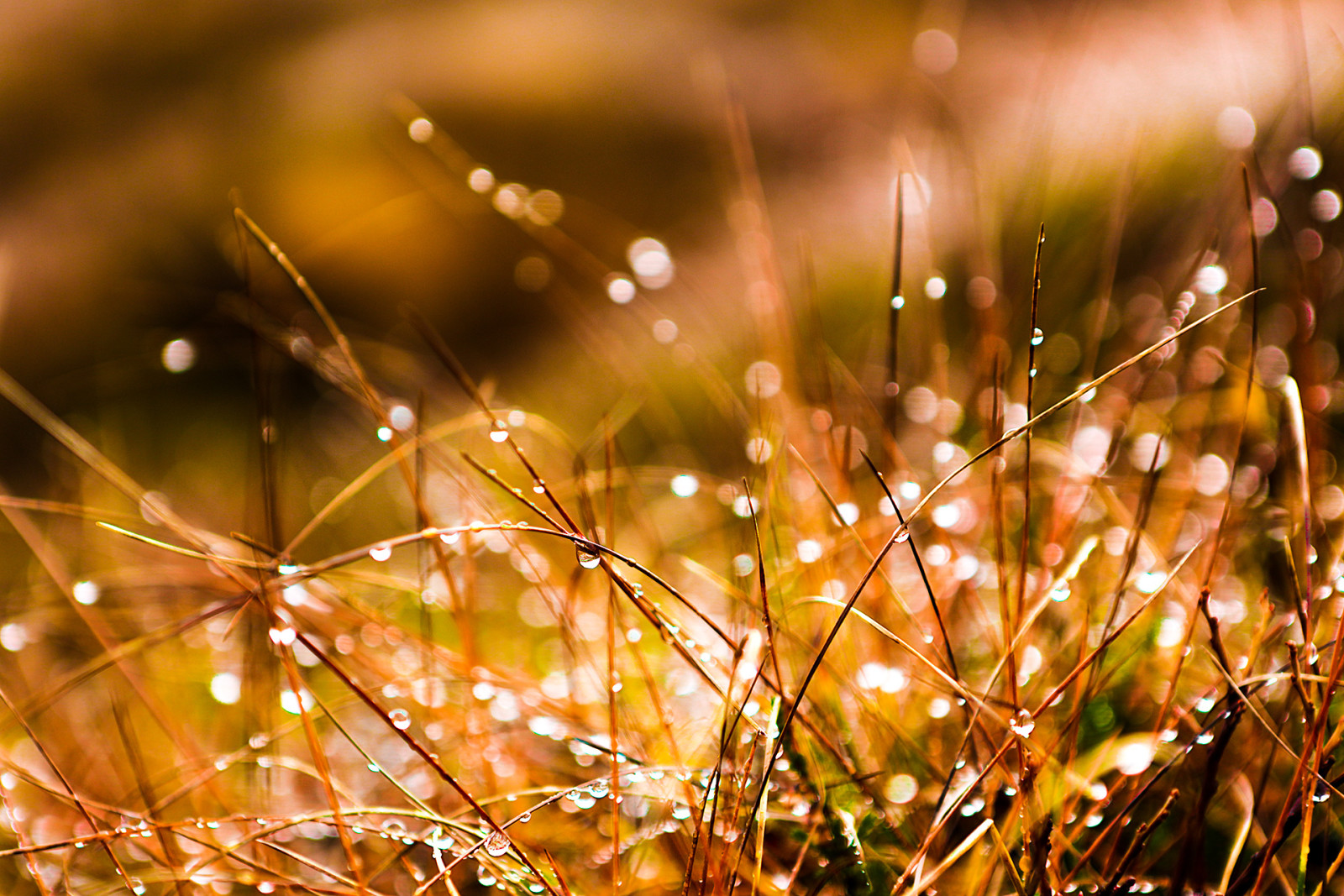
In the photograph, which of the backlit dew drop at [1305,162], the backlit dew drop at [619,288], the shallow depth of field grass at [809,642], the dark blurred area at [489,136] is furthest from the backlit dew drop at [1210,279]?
the dark blurred area at [489,136]

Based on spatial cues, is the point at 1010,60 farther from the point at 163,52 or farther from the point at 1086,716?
the point at 163,52

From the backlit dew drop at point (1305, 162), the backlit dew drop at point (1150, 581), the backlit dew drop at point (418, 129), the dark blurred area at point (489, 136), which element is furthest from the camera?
the dark blurred area at point (489, 136)

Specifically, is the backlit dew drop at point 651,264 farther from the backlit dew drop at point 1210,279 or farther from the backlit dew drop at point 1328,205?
the backlit dew drop at point 1328,205

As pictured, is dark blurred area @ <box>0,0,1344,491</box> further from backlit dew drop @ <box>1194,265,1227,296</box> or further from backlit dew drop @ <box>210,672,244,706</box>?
backlit dew drop @ <box>210,672,244,706</box>

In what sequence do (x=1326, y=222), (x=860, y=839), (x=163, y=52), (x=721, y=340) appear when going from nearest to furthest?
1. (x=860, y=839)
2. (x=1326, y=222)
3. (x=721, y=340)
4. (x=163, y=52)

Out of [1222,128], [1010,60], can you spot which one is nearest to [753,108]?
[1010,60]

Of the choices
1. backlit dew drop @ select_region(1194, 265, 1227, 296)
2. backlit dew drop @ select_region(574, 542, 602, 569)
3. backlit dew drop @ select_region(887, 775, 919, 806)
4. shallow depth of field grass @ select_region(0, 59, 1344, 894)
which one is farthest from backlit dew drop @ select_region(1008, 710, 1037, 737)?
backlit dew drop @ select_region(1194, 265, 1227, 296)

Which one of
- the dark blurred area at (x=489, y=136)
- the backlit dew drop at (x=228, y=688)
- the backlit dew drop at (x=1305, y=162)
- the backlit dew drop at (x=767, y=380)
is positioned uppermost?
the dark blurred area at (x=489, y=136)
